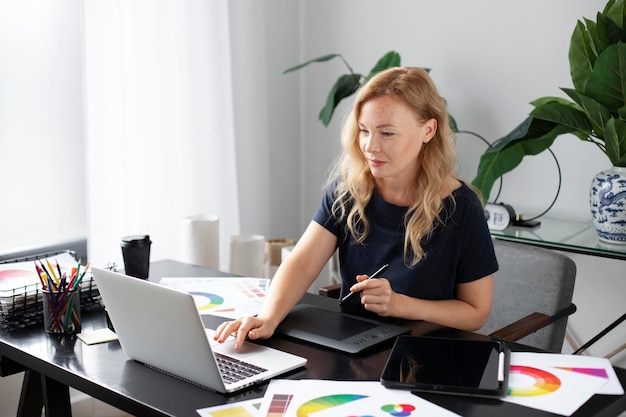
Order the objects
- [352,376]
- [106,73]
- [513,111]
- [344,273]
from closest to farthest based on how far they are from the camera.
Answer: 1. [352,376]
2. [344,273]
3. [106,73]
4. [513,111]

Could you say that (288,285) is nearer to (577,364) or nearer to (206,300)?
(206,300)

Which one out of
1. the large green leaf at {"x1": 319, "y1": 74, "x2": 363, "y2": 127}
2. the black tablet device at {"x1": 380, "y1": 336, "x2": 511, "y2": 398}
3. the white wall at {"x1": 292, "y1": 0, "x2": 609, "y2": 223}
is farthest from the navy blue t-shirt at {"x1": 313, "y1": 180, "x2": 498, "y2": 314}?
the large green leaf at {"x1": 319, "y1": 74, "x2": 363, "y2": 127}

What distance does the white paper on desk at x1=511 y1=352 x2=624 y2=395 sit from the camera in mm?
1374

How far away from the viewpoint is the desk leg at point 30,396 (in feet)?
6.20

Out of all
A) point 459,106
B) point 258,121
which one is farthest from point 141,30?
point 459,106

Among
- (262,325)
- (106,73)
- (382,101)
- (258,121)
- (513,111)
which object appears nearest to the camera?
(262,325)

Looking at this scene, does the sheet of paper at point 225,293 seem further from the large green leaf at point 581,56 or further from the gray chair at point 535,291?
the large green leaf at point 581,56

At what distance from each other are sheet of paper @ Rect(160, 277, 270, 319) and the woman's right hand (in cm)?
18

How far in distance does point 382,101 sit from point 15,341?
1019 millimetres

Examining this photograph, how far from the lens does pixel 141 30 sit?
283 centimetres

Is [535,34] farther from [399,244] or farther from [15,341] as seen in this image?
[15,341]

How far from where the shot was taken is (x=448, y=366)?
55.2 inches

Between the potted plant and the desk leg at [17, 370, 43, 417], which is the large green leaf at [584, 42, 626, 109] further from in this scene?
the desk leg at [17, 370, 43, 417]

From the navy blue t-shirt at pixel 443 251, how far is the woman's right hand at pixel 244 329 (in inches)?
17.3
